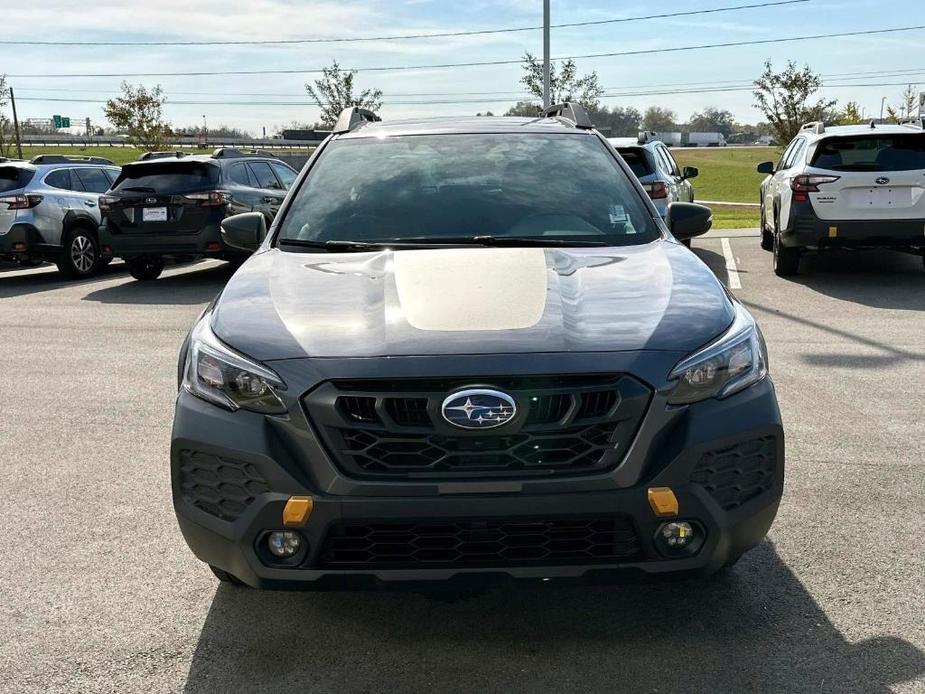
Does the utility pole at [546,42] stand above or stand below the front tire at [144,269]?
above

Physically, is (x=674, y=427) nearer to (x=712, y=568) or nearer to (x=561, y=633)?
(x=712, y=568)

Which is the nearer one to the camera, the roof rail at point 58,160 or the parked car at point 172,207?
the parked car at point 172,207

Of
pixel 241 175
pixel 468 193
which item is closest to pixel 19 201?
pixel 241 175

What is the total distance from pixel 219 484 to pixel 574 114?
3.34m

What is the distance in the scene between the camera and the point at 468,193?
174 inches

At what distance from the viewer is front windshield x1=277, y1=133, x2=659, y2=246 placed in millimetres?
4184

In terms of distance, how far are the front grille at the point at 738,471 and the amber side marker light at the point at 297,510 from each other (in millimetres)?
1070

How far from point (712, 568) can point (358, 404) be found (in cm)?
112

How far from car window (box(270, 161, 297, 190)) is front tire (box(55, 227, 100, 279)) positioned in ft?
9.02

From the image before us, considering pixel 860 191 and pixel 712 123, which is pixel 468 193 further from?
pixel 712 123

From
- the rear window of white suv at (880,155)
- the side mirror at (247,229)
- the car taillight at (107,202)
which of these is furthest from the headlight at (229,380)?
the car taillight at (107,202)

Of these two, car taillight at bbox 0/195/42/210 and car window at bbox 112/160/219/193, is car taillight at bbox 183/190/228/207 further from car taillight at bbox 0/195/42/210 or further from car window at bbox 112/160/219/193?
car taillight at bbox 0/195/42/210

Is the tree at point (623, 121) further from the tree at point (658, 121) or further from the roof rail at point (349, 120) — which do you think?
the roof rail at point (349, 120)

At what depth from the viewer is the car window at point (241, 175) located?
13430 millimetres
